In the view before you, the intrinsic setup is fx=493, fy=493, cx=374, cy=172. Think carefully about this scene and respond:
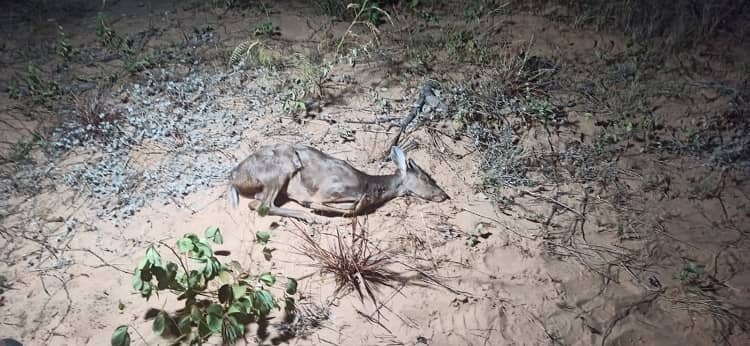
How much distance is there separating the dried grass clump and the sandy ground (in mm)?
79

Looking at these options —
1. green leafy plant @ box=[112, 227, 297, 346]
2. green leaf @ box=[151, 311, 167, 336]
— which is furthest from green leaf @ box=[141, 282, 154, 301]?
green leaf @ box=[151, 311, 167, 336]

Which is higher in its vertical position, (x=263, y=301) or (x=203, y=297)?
(x=263, y=301)

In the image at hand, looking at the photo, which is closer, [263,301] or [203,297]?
[263,301]

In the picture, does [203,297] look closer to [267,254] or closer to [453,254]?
[267,254]

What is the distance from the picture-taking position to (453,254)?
4066 millimetres

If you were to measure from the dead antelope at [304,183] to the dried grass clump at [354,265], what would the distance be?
367 mm

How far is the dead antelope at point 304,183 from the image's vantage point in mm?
4188

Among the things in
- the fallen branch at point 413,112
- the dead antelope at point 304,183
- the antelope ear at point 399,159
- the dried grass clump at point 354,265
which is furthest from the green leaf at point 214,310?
the fallen branch at point 413,112

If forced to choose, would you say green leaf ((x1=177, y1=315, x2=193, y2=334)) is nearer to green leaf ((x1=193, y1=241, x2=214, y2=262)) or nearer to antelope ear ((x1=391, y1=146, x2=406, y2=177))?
green leaf ((x1=193, y1=241, x2=214, y2=262))

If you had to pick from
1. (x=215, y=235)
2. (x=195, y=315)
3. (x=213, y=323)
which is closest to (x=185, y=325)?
(x=195, y=315)

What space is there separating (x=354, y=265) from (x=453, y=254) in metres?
0.87

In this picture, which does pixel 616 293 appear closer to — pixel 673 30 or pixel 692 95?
pixel 692 95

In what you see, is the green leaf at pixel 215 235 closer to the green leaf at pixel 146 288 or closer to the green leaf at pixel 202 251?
the green leaf at pixel 202 251

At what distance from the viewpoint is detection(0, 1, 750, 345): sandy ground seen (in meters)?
3.60
